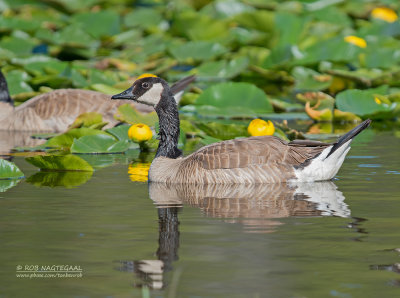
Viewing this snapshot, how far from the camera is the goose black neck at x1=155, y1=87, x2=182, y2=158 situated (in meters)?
11.4

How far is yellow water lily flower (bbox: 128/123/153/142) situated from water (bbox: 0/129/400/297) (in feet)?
7.17

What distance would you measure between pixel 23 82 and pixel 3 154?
16.3ft

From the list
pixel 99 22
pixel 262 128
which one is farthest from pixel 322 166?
pixel 99 22

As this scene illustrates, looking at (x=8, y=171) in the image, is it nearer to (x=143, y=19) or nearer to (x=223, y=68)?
(x=223, y=68)

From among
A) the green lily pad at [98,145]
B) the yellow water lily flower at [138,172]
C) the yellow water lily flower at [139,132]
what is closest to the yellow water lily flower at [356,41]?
the yellow water lily flower at [139,132]

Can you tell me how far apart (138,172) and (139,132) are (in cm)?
152

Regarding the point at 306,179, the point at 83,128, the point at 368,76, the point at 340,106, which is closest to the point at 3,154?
the point at 83,128

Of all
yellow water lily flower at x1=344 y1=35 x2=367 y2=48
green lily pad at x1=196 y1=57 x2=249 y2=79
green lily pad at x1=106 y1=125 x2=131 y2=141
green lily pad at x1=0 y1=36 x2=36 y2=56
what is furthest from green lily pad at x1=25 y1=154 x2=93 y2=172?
green lily pad at x1=0 y1=36 x2=36 y2=56

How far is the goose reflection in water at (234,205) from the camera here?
6719 mm

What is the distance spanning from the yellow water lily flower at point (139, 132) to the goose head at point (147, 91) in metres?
1.64

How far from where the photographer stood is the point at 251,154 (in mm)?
10570

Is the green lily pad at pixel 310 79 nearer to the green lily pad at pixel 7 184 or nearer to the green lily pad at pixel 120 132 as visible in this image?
the green lily pad at pixel 120 132

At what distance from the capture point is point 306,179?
416 inches

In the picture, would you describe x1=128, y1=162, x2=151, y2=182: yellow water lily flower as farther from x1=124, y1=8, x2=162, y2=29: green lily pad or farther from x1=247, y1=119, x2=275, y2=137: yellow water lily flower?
x1=124, y1=8, x2=162, y2=29: green lily pad
